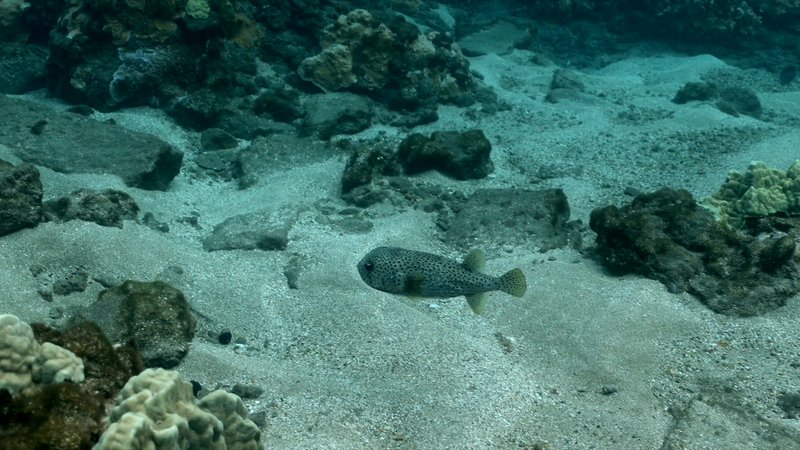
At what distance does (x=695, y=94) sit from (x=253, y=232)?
11.8 m

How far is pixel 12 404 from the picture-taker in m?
3.25

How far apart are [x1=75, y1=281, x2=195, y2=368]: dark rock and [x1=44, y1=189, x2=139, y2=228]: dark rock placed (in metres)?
1.79

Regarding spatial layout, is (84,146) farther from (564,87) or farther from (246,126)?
(564,87)

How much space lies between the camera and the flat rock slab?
28.8 ft

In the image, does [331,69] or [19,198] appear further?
[331,69]

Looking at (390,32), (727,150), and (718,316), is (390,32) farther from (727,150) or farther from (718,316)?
(718,316)

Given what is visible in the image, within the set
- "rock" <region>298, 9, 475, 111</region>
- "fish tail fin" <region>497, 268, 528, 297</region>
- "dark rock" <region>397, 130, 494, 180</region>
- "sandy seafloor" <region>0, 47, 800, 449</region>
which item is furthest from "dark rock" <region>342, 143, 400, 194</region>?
"fish tail fin" <region>497, 268, 528, 297</region>

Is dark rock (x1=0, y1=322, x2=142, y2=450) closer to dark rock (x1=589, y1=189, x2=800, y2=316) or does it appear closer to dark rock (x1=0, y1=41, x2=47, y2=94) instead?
dark rock (x1=589, y1=189, x2=800, y2=316)

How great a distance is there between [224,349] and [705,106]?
12.1 metres

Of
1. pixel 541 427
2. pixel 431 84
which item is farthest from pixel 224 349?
pixel 431 84

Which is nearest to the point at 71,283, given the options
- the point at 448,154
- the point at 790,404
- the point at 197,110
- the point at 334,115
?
the point at 197,110

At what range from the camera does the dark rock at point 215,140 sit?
10.8 meters

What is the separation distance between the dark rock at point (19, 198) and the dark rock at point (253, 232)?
190 centimetres

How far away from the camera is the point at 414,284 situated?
520 cm
